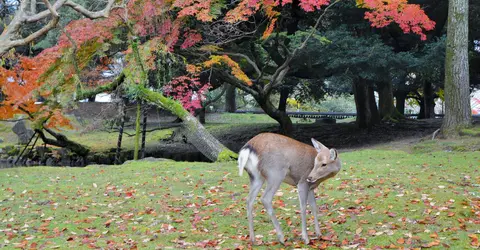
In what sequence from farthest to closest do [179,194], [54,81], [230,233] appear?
1. [54,81]
2. [179,194]
3. [230,233]

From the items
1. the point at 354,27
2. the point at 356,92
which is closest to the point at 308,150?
the point at 354,27

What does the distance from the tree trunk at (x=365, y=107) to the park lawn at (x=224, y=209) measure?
34.5ft

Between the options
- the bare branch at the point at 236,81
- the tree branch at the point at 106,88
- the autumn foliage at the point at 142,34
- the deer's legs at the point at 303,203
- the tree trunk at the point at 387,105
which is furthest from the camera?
the tree trunk at the point at 387,105

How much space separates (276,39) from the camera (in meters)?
18.5

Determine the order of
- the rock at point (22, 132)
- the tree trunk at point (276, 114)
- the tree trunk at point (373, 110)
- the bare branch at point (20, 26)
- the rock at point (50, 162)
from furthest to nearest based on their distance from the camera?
the rock at point (22, 132) < the tree trunk at point (373, 110) < the rock at point (50, 162) < the tree trunk at point (276, 114) < the bare branch at point (20, 26)

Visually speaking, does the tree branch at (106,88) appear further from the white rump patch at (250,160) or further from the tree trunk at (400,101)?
the tree trunk at (400,101)

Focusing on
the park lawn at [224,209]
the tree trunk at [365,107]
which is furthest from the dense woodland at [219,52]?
the park lawn at [224,209]

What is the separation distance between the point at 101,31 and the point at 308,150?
40.5 ft

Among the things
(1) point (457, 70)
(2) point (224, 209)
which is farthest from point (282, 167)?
(1) point (457, 70)

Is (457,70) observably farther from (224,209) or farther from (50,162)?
(50,162)

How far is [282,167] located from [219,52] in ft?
41.2

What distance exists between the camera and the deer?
6617 mm

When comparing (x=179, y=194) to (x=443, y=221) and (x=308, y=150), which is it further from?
(x=443, y=221)

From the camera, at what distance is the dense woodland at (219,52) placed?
1622cm
